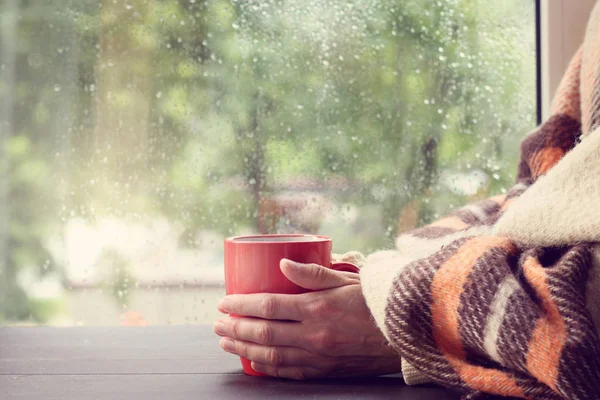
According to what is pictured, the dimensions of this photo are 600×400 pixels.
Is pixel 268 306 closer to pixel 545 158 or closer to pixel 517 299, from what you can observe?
pixel 517 299

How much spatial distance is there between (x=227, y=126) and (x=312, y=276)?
1.68 ft

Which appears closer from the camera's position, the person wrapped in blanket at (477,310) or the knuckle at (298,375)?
the person wrapped in blanket at (477,310)

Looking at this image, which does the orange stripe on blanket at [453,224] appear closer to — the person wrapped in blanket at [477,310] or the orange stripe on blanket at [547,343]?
the person wrapped in blanket at [477,310]

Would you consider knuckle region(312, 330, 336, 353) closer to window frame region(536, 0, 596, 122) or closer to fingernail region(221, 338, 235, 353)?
fingernail region(221, 338, 235, 353)

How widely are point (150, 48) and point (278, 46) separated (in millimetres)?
220

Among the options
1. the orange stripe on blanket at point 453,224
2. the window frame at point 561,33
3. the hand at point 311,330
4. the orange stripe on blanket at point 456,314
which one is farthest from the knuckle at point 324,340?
the window frame at point 561,33

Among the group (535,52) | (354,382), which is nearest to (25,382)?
(354,382)

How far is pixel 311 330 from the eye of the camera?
0.54 meters

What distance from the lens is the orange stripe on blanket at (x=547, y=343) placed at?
1.19 feet

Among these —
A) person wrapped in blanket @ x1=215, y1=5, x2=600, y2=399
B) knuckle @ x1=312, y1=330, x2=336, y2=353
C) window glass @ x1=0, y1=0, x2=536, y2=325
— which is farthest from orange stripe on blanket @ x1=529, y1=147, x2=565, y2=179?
knuckle @ x1=312, y1=330, x2=336, y2=353

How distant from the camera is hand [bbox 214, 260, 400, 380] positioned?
0.53 meters

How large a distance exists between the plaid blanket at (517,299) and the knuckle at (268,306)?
0.29 ft

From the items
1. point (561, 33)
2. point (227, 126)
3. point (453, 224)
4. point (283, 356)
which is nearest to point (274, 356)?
point (283, 356)

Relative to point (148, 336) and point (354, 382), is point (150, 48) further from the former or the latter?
point (354, 382)
